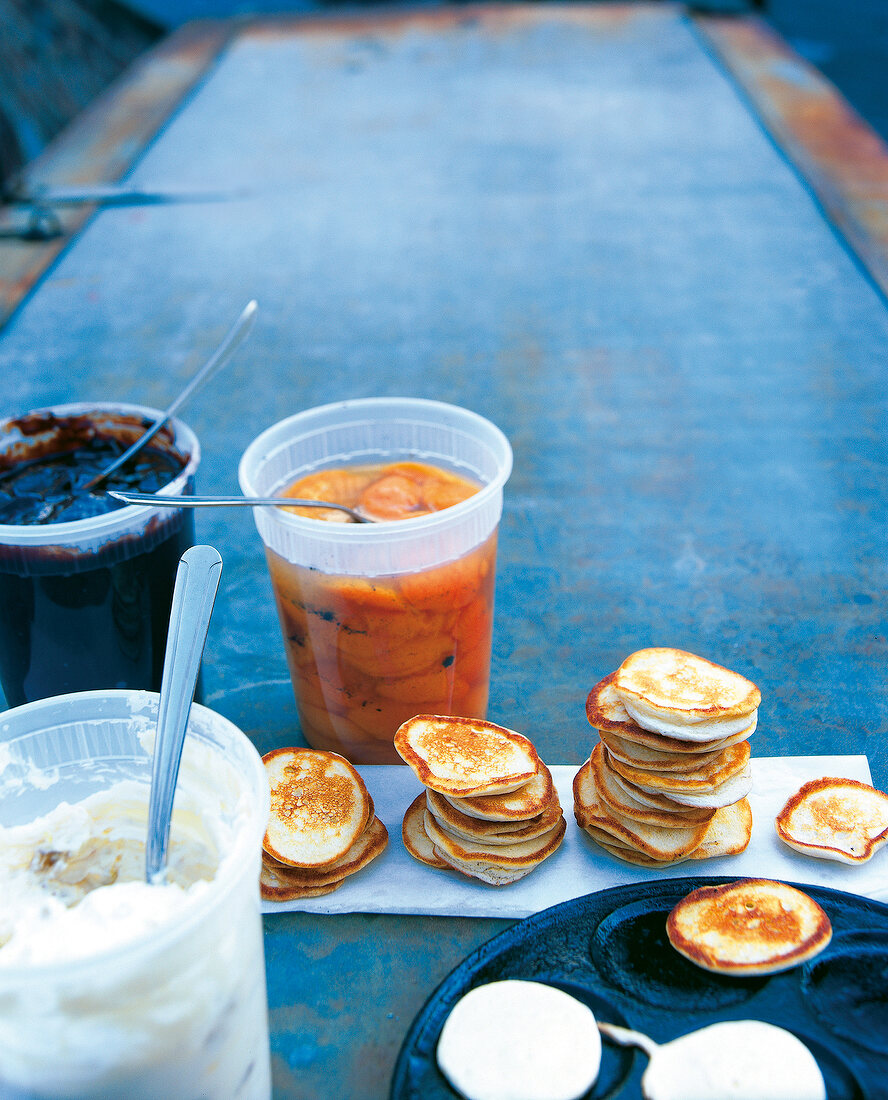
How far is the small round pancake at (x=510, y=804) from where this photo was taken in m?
1.01

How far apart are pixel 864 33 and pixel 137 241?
9.68 meters

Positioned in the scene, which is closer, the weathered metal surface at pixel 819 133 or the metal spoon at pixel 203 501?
the metal spoon at pixel 203 501

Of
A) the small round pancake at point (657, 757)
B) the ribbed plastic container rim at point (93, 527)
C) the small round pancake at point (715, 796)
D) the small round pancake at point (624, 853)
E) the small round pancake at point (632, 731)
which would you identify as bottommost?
the small round pancake at point (624, 853)

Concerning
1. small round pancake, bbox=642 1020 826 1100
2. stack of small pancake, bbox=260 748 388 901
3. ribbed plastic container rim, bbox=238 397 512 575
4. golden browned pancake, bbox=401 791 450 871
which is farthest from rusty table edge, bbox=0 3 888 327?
small round pancake, bbox=642 1020 826 1100

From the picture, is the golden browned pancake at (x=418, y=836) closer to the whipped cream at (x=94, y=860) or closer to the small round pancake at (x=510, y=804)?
the small round pancake at (x=510, y=804)

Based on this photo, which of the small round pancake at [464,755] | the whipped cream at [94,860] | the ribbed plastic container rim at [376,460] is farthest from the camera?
the ribbed plastic container rim at [376,460]

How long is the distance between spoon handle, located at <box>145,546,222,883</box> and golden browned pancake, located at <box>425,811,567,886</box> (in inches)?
13.0

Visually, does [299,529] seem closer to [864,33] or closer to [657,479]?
[657,479]

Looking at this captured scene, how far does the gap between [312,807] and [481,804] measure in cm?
21

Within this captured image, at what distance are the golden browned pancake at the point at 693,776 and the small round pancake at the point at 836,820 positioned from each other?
0.11 metres

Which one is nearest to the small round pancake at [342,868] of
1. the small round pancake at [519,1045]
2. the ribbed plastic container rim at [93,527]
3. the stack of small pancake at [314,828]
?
the stack of small pancake at [314,828]

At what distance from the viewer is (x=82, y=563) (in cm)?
113

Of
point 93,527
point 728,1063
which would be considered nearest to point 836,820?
point 728,1063

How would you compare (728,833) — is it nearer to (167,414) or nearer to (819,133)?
(167,414)
